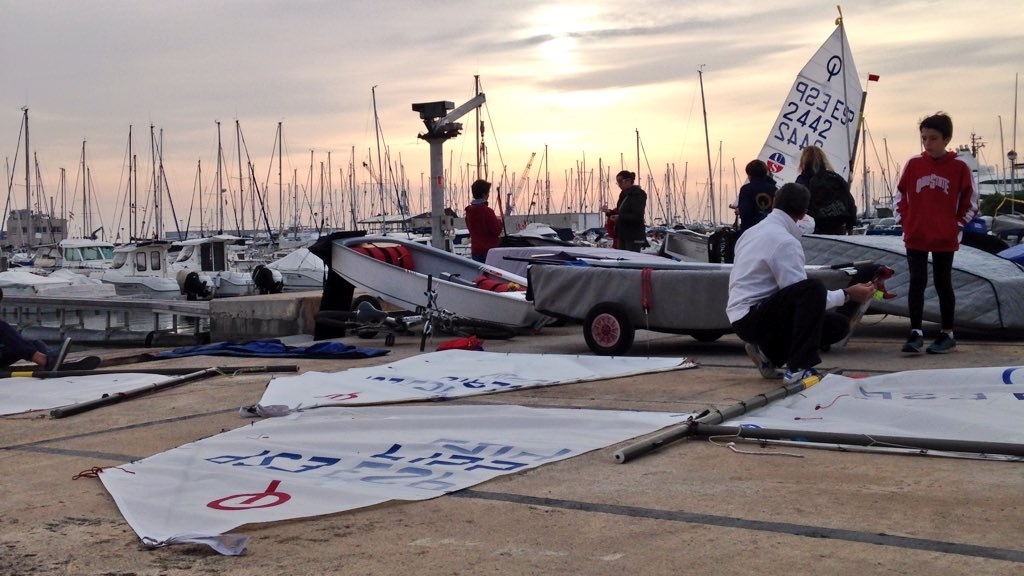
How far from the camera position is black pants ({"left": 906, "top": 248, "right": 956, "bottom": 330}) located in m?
7.97

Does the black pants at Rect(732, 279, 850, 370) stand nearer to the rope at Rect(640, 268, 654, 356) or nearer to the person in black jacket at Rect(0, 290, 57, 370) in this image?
the rope at Rect(640, 268, 654, 356)

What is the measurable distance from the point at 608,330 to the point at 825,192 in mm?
3168

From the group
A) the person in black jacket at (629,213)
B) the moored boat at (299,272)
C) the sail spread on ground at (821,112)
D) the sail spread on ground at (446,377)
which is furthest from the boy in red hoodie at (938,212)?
the moored boat at (299,272)

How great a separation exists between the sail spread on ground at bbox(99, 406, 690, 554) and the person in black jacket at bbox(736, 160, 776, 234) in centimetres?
543

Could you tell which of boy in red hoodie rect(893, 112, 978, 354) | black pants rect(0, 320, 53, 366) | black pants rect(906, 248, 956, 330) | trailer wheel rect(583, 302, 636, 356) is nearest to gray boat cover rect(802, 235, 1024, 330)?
black pants rect(906, 248, 956, 330)

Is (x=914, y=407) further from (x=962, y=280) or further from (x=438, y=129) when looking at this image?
(x=438, y=129)

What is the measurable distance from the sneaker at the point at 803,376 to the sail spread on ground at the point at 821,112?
32.8 ft

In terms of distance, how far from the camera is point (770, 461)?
14.6 ft

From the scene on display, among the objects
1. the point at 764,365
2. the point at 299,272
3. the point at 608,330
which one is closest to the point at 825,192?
the point at 608,330

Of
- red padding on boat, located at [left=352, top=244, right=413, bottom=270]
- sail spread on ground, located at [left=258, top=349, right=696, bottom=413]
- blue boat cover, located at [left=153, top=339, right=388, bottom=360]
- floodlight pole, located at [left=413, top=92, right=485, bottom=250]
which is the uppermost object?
floodlight pole, located at [left=413, top=92, right=485, bottom=250]

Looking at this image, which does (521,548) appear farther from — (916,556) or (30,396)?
(30,396)

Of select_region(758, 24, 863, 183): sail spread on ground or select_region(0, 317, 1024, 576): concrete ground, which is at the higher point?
select_region(758, 24, 863, 183): sail spread on ground

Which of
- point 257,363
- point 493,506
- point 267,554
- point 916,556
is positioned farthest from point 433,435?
point 257,363

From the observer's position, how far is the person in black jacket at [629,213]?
1330cm
